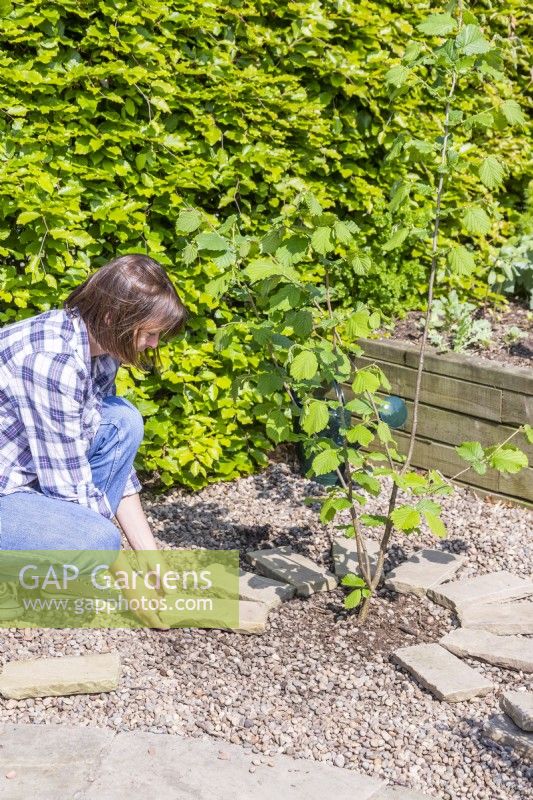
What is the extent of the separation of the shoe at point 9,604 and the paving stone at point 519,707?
1569 mm

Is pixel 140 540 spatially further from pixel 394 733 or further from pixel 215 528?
pixel 394 733

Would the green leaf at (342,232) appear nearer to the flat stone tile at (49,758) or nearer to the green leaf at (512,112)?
the green leaf at (512,112)

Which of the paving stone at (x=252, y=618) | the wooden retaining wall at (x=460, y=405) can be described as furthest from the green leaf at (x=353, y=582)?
the wooden retaining wall at (x=460, y=405)

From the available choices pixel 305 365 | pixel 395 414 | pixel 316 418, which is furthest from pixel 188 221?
pixel 395 414

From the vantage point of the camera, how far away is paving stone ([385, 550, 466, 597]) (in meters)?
3.38

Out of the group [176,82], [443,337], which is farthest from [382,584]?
[176,82]

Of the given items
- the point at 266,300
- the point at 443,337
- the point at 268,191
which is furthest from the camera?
the point at 443,337

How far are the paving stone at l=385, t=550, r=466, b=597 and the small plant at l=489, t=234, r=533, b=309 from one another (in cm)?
197

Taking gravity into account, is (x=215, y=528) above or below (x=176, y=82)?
below

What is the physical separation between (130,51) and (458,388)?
1.97 meters

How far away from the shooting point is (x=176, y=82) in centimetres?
398

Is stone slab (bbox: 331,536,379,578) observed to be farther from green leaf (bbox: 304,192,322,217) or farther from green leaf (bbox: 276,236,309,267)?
green leaf (bbox: 304,192,322,217)

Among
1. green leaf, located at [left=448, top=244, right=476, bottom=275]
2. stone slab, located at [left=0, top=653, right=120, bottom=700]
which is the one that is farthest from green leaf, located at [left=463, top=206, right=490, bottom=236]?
stone slab, located at [left=0, top=653, right=120, bottom=700]

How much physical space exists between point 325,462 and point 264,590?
643mm
